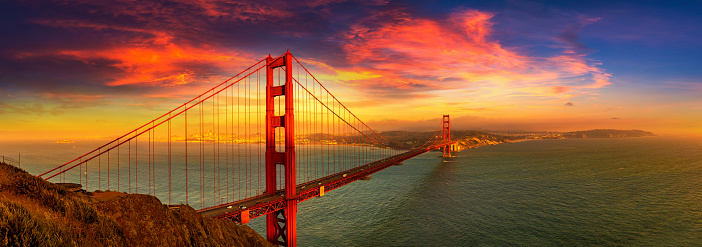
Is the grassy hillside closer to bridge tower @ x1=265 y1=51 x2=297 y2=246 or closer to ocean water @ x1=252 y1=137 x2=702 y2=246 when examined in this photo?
bridge tower @ x1=265 y1=51 x2=297 y2=246

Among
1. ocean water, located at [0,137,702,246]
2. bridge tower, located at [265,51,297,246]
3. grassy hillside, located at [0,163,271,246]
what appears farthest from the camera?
ocean water, located at [0,137,702,246]

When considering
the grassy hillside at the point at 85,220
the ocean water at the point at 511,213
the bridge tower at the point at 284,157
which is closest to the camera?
the grassy hillside at the point at 85,220

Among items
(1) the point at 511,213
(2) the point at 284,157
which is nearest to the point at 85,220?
(2) the point at 284,157

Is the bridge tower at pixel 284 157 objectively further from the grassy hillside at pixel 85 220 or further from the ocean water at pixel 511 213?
the grassy hillside at pixel 85 220

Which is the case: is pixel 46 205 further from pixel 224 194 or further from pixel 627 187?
pixel 627 187

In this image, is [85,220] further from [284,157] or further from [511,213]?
[511,213]

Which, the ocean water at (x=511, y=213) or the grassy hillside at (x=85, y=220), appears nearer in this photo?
the grassy hillside at (x=85, y=220)

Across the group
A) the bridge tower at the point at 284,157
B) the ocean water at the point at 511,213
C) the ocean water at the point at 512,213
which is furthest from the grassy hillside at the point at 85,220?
the ocean water at the point at 512,213

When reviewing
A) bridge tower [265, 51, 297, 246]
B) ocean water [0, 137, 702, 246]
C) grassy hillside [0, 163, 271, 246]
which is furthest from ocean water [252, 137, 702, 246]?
grassy hillside [0, 163, 271, 246]
